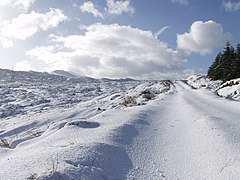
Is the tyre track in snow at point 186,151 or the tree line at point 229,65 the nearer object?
the tyre track in snow at point 186,151

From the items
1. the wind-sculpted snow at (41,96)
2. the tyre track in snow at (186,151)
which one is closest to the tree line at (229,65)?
the wind-sculpted snow at (41,96)

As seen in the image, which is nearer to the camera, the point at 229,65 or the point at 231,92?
the point at 231,92

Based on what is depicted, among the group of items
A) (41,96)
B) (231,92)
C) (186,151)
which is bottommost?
(41,96)

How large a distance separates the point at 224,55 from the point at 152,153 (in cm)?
4554

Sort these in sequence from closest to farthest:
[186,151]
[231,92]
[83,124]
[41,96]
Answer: [186,151], [83,124], [231,92], [41,96]

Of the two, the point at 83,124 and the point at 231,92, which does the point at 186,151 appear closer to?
the point at 83,124

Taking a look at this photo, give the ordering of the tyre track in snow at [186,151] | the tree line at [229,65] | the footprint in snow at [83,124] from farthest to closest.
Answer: the tree line at [229,65] → the footprint in snow at [83,124] → the tyre track in snow at [186,151]

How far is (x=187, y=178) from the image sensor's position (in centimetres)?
389

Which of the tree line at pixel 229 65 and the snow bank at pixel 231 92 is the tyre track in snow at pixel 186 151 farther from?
the tree line at pixel 229 65

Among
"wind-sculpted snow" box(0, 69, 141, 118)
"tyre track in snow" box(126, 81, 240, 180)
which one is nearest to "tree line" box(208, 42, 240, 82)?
"wind-sculpted snow" box(0, 69, 141, 118)

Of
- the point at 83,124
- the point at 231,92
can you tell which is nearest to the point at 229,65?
the point at 231,92

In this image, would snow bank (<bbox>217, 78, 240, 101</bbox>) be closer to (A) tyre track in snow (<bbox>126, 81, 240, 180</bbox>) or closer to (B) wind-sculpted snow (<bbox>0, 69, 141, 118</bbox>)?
Result: (A) tyre track in snow (<bbox>126, 81, 240, 180</bbox>)

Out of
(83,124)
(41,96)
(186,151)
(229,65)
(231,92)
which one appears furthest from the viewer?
(229,65)

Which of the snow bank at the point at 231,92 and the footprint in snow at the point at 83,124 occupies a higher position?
the snow bank at the point at 231,92
